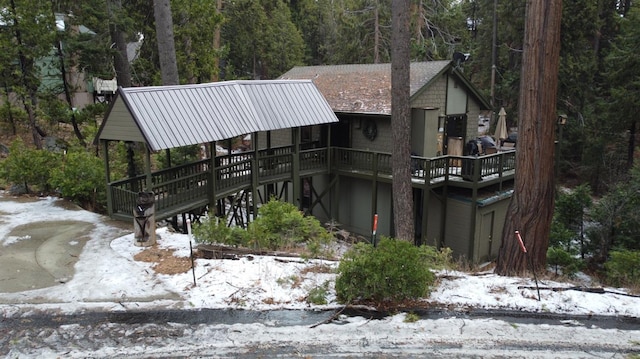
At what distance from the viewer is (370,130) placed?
17641 millimetres

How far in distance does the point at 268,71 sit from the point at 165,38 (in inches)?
987

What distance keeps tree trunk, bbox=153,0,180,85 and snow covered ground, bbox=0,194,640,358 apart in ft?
24.5

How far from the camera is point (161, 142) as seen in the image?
10000mm

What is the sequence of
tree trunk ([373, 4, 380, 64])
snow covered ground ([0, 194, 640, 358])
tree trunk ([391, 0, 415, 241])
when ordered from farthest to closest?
tree trunk ([373, 4, 380, 64]) < tree trunk ([391, 0, 415, 241]) < snow covered ground ([0, 194, 640, 358])

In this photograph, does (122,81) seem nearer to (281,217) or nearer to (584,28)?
(281,217)

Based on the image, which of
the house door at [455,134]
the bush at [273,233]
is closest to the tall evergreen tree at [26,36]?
the bush at [273,233]

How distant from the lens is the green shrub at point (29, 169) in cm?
1432

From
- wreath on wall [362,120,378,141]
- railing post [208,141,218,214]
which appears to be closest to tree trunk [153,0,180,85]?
railing post [208,141,218,214]

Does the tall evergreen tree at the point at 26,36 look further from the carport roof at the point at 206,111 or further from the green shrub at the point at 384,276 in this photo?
the green shrub at the point at 384,276

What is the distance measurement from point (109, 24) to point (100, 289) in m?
14.5

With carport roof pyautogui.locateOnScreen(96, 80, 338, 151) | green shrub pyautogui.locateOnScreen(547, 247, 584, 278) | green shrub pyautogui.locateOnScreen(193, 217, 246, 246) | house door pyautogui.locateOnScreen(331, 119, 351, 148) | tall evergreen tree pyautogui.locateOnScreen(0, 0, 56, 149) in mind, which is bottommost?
green shrub pyautogui.locateOnScreen(547, 247, 584, 278)

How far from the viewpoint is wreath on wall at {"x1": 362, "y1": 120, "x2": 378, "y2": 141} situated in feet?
57.4

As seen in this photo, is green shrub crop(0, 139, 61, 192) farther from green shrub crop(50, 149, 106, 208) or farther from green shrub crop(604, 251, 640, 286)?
green shrub crop(604, 251, 640, 286)

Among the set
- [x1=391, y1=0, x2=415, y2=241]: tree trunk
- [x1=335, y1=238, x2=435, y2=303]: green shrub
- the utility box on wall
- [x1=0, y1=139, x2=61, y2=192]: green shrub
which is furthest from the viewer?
[x1=0, y1=139, x2=61, y2=192]: green shrub
